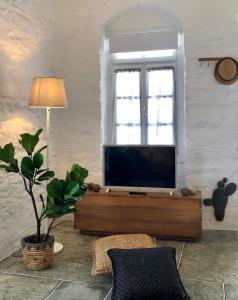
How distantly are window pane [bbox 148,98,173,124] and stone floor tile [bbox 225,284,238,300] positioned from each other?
211 cm

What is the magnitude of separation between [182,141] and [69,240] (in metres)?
1.73

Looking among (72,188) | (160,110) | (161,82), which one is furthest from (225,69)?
(72,188)

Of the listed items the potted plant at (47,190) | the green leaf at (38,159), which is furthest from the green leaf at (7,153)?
the green leaf at (38,159)

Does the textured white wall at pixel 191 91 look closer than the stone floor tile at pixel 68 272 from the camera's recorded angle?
No

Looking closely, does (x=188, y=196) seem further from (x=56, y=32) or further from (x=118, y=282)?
(x=56, y=32)

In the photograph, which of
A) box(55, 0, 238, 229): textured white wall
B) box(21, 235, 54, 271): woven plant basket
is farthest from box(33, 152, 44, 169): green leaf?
box(55, 0, 238, 229): textured white wall

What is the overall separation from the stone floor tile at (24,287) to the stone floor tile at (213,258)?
1.07 meters

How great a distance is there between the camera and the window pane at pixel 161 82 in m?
4.21

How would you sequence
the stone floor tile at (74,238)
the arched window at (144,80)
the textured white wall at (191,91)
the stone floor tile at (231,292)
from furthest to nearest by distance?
the arched window at (144,80) < the textured white wall at (191,91) < the stone floor tile at (74,238) < the stone floor tile at (231,292)

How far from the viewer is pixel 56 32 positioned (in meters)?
4.14

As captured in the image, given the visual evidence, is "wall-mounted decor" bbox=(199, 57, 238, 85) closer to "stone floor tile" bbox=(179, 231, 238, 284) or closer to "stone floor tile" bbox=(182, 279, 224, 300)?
"stone floor tile" bbox=(179, 231, 238, 284)

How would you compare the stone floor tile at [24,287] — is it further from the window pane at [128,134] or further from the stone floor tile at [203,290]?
the window pane at [128,134]

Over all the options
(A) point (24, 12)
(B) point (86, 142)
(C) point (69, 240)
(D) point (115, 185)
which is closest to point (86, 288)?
(C) point (69, 240)

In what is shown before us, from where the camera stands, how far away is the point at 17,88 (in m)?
3.33
